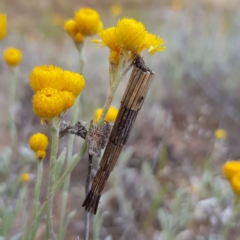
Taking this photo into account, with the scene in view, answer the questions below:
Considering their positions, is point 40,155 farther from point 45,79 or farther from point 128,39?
point 128,39

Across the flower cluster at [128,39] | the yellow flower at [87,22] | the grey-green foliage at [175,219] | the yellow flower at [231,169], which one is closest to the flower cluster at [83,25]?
the yellow flower at [87,22]

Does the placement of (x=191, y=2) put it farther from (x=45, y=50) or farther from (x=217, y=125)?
(x=217, y=125)

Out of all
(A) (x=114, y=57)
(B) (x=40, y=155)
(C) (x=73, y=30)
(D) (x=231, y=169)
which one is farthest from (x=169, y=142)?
(A) (x=114, y=57)

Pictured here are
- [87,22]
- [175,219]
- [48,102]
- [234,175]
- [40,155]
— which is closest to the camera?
[48,102]

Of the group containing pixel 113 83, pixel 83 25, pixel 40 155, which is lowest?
pixel 40 155

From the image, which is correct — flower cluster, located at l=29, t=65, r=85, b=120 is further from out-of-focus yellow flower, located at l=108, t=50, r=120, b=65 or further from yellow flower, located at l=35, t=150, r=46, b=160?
yellow flower, located at l=35, t=150, r=46, b=160

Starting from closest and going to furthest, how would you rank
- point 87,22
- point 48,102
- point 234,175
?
point 48,102 → point 87,22 → point 234,175
